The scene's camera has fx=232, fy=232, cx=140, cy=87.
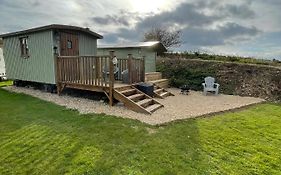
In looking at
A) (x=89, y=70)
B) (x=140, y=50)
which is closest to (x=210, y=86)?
(x=140, y=50)

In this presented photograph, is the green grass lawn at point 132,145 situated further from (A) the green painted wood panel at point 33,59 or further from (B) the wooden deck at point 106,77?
(A) the green painted wood panel at point 33,59

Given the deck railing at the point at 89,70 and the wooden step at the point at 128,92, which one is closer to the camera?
the wooden step at the point at 128,92

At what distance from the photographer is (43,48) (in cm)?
988

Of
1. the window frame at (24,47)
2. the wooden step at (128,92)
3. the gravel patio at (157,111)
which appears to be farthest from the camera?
the window frame at (24,47)

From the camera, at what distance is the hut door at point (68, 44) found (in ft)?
31.9

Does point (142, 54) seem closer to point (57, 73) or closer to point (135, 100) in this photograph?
point (57, 73)

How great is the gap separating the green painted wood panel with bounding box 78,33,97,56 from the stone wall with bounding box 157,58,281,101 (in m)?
5.01

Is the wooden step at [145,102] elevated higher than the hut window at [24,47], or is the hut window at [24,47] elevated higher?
the hut window at [24,47]

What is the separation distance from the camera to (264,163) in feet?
12.7

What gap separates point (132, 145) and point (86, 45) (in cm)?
761

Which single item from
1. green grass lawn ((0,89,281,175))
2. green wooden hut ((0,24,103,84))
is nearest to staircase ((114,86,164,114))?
green grass lawn ((0,89,281,175))

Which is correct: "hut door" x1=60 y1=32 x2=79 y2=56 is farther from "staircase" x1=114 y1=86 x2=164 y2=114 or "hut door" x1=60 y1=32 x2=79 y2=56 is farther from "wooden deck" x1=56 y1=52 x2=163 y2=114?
"staircase" x1=114 y1=86 x2=164 y2=114

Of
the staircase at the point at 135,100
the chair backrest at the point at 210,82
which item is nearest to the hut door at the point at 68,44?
the staircase at the point at 135,100

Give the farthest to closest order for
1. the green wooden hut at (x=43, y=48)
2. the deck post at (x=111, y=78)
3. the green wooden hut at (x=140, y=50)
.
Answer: the green wooden hut at (x=140, y=50), the green wooden hut at (x=43, y=48), the deck post at (x=111, y=78)
